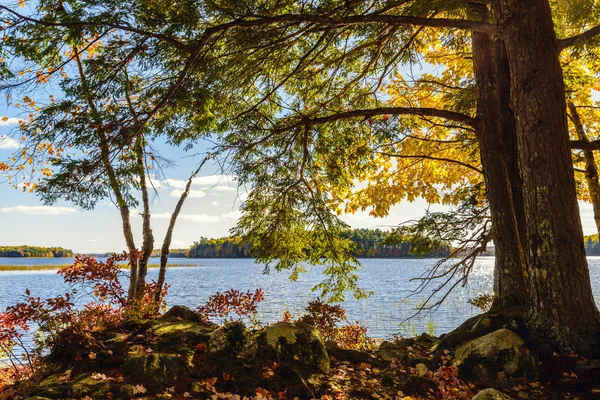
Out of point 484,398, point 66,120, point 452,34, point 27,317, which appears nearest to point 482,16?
point 452,34

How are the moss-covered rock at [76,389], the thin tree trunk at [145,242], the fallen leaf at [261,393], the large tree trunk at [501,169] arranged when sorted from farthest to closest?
1. the thin tree trunk at [145,242]
2. the large tree trunk at [501,169]
3. the fallen leaf at [261,393]
4. the moss-covered rock at [76,389]

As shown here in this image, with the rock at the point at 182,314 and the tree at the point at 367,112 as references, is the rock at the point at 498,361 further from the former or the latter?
the rock at the point at 182,314

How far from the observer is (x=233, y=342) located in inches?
187

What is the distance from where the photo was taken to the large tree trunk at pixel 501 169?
19.2ft

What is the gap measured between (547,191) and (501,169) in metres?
1.17

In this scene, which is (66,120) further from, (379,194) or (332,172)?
(379,194)

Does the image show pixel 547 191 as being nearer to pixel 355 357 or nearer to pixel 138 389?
pixel 355 357

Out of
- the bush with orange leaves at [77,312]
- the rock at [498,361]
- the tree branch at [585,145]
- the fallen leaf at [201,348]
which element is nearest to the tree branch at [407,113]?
the tree branch at [585,145]

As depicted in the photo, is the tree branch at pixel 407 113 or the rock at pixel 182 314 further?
the rock at pixel 182 314

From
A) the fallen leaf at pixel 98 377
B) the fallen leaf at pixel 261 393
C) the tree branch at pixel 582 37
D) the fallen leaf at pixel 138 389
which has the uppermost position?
the tree branch at pixel 582 37

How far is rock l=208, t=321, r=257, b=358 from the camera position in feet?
15.3

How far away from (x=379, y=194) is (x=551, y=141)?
5.17 metres

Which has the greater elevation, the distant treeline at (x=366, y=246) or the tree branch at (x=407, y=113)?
the tree branch at (x=407, y=113)

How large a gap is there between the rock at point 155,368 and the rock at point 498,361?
320cm
